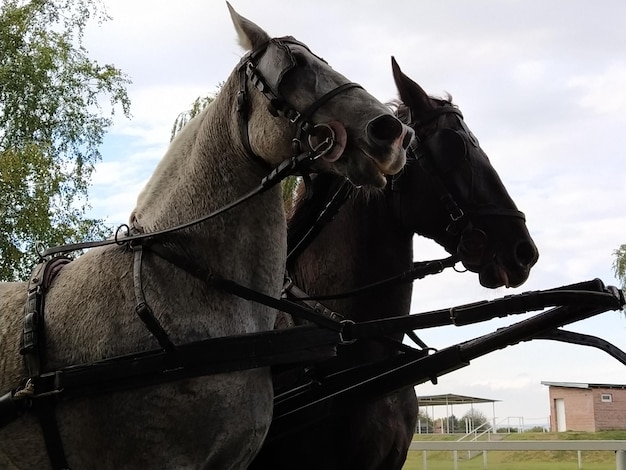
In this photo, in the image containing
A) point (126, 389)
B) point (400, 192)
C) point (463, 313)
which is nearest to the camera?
point (126, 389)

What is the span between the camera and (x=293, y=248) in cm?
482

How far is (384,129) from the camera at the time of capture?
307 cm

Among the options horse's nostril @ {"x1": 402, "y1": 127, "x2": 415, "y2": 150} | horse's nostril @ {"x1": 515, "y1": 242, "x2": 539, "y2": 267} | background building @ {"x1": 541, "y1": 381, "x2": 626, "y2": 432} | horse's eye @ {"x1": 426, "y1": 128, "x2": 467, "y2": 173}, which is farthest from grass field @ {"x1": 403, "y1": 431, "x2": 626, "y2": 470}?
horse's nostril @ {"x1": 402, "y1": 127, "x2": 415, "y2": 150}

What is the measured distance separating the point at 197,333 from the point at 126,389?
0.36 m

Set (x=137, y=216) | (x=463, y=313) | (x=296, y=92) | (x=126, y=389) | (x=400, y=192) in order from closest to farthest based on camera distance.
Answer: (x=126, y=389), (x=296, y=92), (x=137, y=216), (x=463, y=313), (x=400, y=192)

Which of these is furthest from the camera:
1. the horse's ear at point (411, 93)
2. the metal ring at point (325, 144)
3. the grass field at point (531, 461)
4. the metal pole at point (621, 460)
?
the grass field at point (531, 461)

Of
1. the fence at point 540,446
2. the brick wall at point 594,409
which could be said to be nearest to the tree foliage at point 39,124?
the fence at point 540,446

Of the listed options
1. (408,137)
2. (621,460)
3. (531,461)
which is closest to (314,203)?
(408,137)

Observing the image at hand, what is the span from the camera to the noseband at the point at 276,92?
3146mm

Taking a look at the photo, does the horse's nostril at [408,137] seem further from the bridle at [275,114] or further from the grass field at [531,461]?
the grass field at [531,461]

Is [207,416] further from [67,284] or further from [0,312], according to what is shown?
[0,312]

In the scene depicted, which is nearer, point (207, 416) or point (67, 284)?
point (207, 416)

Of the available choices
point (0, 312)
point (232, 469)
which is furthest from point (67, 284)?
point (232, 469)

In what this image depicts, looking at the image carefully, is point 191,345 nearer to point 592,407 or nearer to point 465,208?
point 465,208
